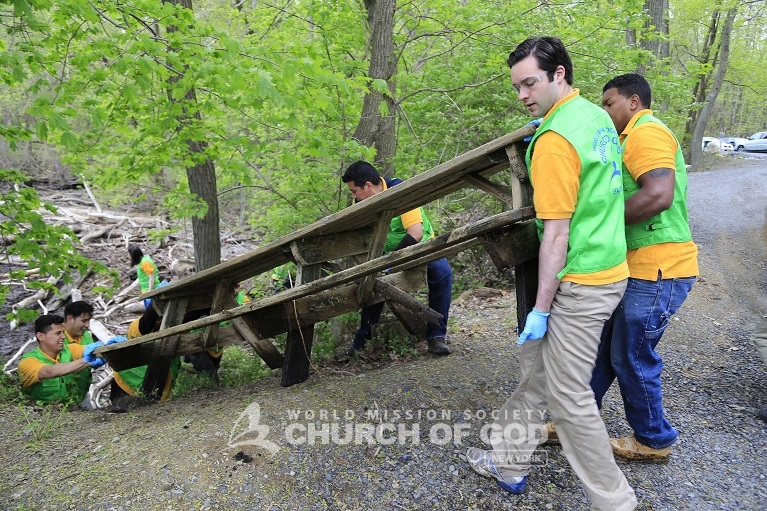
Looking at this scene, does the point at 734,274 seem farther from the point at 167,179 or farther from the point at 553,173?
the point at 167,179

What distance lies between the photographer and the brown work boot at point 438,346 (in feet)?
15.6

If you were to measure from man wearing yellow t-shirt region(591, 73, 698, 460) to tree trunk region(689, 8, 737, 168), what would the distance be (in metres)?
18.3

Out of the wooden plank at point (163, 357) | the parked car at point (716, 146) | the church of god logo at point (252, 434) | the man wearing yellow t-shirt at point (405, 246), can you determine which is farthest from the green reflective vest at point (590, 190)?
the parked car at point (716, 146)

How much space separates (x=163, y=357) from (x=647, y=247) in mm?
4035

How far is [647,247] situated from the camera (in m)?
2.66

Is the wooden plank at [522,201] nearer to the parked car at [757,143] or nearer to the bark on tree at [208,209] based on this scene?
the bark on tree at [208,209]

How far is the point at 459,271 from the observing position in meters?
8.30

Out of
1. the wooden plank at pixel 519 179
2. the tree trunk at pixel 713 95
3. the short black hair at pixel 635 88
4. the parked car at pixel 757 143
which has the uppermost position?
the short black hair at pixel 635 88

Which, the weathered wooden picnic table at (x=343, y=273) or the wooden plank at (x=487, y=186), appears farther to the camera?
the wooden plank at (x=487, y=186)

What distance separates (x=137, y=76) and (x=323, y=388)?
2778 mm

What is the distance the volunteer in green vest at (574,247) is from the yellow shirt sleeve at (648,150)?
0.36 meters

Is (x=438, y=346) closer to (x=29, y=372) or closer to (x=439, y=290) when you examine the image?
(x=439, y=290)

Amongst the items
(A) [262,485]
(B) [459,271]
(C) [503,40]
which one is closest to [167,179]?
(B) [459,271]

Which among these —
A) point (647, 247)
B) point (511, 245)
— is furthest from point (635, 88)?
point (511, 245)
